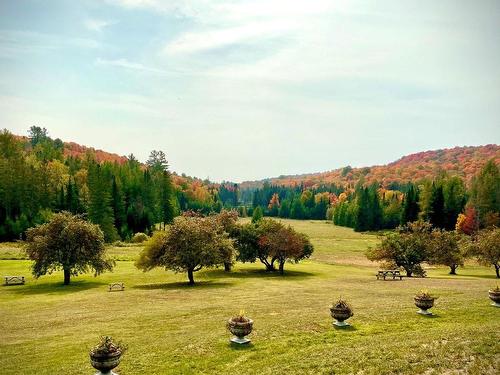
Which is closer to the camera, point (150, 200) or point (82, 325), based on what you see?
→ point (82, 325)

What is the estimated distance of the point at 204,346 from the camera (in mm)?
20750

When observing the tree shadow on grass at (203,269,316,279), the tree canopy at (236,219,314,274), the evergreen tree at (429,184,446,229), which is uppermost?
the evergreen tree at (429,184,446,229)

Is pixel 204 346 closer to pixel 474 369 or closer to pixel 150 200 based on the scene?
pixel 474 369

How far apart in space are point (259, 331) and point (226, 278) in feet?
96.2

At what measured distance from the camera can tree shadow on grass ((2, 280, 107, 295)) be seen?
41656 mm

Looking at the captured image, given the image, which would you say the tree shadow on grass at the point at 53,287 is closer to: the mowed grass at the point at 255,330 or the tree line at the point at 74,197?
the mowed grass at the point at 255,330

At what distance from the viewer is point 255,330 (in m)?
23.3

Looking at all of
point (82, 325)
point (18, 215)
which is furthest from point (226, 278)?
point (18, 215)

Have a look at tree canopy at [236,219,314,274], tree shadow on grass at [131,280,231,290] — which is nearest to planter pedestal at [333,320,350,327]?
tree shadow on grass at [131,280,231,290]

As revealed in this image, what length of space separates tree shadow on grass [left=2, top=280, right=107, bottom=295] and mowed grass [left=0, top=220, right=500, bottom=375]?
0.20m

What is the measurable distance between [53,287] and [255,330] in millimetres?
30985

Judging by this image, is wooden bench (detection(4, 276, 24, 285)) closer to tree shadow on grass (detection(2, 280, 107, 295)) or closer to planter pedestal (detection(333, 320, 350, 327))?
tree shadow on grass (detection(2, 280, 107, 295))

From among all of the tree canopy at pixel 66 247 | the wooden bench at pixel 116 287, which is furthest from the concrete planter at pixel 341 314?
the tree canopy at pixel 66 247

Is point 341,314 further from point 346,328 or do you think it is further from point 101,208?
Result: point 101,208
